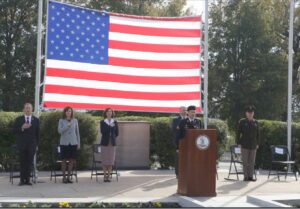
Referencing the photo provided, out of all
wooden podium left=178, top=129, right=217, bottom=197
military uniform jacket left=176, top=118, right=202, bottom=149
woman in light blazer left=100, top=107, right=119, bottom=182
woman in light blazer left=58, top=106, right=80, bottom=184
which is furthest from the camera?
woman in light blazer left=100, top=107, right=119, bottom=182

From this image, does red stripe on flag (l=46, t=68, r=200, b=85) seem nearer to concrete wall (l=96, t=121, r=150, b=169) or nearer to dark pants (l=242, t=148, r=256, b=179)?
dark pants (l=242, t=148, r=256, b=179)

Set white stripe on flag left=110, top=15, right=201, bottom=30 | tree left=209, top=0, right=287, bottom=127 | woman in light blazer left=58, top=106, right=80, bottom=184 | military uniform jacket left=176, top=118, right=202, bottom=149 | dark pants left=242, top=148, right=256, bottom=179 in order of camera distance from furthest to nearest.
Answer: tree left=209, top=0, right=287, bottom=127
white stripe on flag left=110, top=15, right=201, bottom=30
dark pants left=242, top=148, right=256, bottom=179
woman in light blazer left=58, top=106, right=80, bottom=184
military uniform jacket left=176, top=118, right=202, bottom=149

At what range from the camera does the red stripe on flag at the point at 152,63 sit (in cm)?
1375

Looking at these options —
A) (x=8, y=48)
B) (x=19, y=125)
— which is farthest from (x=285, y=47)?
(x=19, y=125)

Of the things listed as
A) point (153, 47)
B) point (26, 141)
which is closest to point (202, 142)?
point (26, 141)

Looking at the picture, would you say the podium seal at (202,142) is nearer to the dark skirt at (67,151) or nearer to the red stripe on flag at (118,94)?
the dark skirt at (67,151)

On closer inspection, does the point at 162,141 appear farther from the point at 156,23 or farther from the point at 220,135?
the point at 156,23

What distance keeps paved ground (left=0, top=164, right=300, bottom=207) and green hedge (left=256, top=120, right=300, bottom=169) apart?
277 centimetres

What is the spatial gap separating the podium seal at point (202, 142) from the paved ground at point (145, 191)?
0.95 metres

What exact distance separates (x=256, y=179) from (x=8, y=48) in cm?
2274

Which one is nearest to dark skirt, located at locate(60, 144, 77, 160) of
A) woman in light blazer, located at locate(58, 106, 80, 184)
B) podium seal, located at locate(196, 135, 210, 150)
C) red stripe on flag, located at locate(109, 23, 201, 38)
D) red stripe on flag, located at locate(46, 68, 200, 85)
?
woman in light blazer, located at locate(58, 106, 80, 184)

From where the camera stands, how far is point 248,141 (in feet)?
45.1

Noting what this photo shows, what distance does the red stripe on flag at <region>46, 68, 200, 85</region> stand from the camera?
42.9 ft

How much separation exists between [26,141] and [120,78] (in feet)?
9.72
